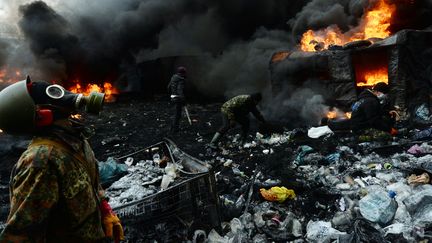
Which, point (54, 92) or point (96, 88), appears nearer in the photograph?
point (54, 92)

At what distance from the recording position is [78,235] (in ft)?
5.36

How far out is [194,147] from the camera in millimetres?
7879

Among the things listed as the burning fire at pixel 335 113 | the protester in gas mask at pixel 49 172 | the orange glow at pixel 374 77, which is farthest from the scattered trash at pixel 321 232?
the orange glow at pixel 374 77

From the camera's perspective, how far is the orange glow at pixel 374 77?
9891mm

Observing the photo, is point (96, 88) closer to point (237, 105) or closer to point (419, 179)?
point (237, 105)

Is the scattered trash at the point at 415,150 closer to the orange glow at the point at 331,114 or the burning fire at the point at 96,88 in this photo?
the orange glow at the point at 331,114

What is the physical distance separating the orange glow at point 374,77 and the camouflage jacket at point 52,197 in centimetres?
982

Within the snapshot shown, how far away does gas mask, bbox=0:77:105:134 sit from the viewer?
1572mm

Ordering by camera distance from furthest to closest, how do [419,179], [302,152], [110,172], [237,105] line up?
[237,105]
[302,152]
[419,179]
[110,172]

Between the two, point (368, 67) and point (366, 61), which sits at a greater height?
point (366, 61)

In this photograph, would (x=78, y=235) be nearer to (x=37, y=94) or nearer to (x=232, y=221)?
(x=37, y=94)

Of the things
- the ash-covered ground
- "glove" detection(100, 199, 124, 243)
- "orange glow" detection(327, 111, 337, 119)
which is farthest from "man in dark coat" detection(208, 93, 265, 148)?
"glove" detection(100, 199, 124, 243)

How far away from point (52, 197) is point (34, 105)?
1.47ft

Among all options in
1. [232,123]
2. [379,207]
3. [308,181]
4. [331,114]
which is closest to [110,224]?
[379,207]
